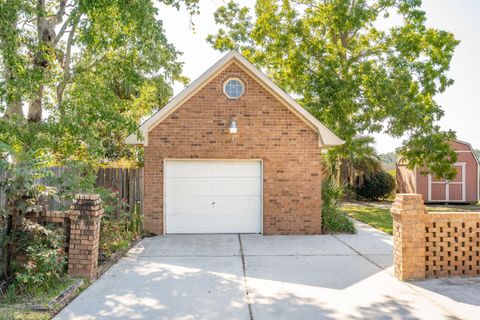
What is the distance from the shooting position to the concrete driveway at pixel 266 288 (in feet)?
16.3

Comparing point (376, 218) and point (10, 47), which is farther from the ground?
point (10, 47)

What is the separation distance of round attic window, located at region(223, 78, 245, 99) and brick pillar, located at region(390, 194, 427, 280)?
235 inches

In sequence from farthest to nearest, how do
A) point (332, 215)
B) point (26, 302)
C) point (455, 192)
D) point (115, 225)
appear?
point (455, 192), point (332, 215), point (115, 225), point (26, 302)

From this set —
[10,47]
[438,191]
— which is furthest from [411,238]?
[438,191]

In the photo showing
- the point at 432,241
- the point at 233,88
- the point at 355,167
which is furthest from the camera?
the point at 355,167

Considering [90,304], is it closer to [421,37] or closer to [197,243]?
[197,243]

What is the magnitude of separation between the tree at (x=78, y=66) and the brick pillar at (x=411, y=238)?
6.71m

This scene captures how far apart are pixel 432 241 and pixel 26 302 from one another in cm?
616

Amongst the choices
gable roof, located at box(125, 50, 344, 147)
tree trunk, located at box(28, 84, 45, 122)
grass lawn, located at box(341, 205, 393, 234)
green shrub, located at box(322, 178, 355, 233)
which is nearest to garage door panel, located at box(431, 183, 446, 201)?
grass lawn, located at box(341, 205, 393, 234)

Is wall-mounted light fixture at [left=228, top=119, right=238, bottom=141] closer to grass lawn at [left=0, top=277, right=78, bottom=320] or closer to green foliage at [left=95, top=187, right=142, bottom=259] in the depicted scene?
green foliage at [left=95, top=187, right=142, bottom=259]

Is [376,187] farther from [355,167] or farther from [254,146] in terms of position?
[254,146]

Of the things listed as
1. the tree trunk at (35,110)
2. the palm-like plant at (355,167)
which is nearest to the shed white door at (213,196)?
the tree trunk at (35,110)

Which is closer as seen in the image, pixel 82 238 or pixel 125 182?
pixel 82 238

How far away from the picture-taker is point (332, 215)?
11719 mm
